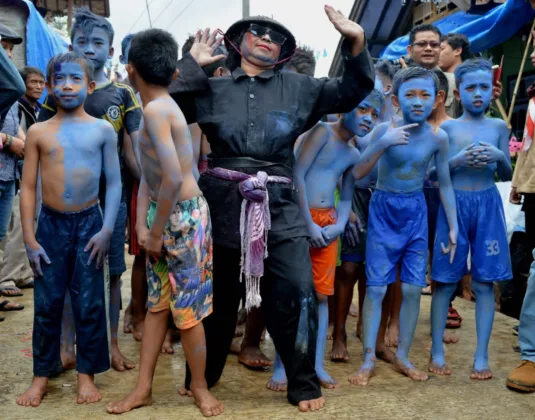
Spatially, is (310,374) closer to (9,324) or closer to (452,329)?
(452,329)

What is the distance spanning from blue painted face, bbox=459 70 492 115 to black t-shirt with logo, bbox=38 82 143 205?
6.90 ft

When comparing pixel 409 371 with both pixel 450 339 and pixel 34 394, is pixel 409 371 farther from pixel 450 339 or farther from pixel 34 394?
pixel 34 394

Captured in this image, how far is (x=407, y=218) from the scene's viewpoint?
3799 millimetres

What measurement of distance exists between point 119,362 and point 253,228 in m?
1.36

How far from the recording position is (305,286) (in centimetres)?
320

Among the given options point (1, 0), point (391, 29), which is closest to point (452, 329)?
point (1, 0)

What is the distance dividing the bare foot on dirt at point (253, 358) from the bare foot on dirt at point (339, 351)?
443 millimetres

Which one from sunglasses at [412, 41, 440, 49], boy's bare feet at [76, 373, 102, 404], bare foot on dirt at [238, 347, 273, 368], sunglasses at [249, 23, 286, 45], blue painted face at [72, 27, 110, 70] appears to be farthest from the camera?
sunglasses at [412, 41, 440, 49]

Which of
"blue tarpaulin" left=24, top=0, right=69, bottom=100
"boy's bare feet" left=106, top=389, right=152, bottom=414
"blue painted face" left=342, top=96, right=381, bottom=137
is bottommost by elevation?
"boy's bare feet" left=106, top=389, right=152, bottom=414

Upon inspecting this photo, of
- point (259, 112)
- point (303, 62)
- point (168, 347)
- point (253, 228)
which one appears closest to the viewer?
point (253, 228)

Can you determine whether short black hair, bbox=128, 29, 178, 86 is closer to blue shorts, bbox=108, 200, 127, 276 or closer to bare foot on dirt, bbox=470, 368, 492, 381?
blue shorts, bbox=108, 200, 127, 276

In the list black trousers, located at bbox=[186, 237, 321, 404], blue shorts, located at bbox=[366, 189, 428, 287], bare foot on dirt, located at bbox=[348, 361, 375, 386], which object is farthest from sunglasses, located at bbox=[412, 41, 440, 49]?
bare foot on dirt, located at bbox=[348, 361, 375, 386]

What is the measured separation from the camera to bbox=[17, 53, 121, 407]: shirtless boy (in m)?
3.34

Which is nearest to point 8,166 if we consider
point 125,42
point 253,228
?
point 125,42
